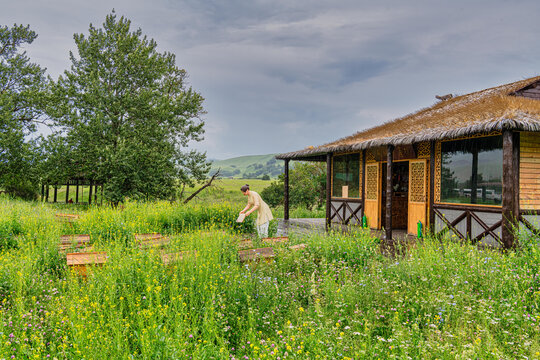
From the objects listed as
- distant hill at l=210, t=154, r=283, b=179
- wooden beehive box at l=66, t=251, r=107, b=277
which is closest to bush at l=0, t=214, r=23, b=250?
wooden beehive box at l=66, t=251, r=107, b=277

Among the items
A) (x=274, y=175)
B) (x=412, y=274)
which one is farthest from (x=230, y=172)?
(x=412, y=274)

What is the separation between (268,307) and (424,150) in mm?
7837

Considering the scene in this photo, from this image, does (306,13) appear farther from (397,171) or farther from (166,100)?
(166,100)

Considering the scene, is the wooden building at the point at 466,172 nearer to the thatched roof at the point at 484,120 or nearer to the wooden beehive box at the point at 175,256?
the thatched roof at the point at 484,120

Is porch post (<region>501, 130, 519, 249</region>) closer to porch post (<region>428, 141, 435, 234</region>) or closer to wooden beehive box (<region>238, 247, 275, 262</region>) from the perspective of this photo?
porch post (<region>428, 141, 435, 234</region>)

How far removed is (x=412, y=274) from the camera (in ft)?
15.7

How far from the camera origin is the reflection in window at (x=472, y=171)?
8.09m

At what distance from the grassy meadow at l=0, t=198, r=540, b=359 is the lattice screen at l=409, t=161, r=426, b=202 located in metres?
4.18

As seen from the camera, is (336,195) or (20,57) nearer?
(336,195)

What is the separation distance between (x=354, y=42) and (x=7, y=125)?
2080cm

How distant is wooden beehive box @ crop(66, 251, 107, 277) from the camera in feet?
16.6

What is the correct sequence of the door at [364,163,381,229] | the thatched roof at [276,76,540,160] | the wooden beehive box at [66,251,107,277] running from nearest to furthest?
1. the wooden beehive box at [66,251,107,277]
2. the thatched roof at [276,76,540,160]
3. the door at [364,163,381,229]

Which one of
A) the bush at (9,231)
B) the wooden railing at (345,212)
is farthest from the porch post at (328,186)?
the bush at (9,231)

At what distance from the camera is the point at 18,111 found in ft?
80.6
